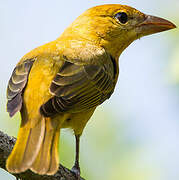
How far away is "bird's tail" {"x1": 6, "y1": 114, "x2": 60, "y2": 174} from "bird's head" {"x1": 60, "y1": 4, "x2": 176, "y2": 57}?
73.2 inches

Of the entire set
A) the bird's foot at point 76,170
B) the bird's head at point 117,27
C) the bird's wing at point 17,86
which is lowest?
the bird's foot at point 76,170

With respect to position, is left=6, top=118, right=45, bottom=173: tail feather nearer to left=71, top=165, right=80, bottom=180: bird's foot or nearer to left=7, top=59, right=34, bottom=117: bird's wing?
left=7, top=59, right=34, bottom=117: bird's wing

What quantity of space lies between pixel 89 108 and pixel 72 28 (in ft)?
5.57

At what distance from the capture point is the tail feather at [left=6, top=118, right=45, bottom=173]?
3.89 metres

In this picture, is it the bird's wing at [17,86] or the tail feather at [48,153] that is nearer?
the tail feather at [48,153]

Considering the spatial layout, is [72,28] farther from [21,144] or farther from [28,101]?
[21,144]

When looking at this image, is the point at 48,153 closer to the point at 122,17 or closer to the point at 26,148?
the point at 26,148

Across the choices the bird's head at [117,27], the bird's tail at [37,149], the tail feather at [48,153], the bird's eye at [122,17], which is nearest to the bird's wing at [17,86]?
the bird's tail at [37,149]

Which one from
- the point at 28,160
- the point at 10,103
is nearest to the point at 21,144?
the point at 28,160

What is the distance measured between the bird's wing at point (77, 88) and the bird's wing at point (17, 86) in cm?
26

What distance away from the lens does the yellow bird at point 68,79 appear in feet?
13.6

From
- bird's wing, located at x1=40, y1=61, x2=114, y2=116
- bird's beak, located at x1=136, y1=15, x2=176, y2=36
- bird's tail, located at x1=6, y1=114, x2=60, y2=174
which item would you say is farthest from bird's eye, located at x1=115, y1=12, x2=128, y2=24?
bird's tail, located at x1=6, y1=114, x2=60, y2=174

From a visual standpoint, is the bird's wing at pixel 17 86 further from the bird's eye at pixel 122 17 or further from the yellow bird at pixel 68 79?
the bird's eye at pixel 122 17

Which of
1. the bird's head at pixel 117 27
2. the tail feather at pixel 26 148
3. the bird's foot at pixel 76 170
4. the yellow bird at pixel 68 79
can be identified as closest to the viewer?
the tail feather at pixel 26 148
